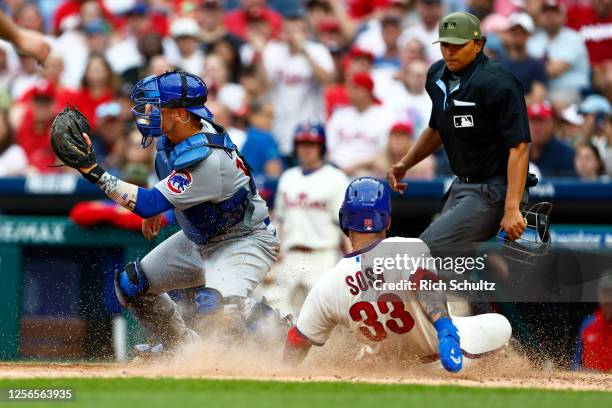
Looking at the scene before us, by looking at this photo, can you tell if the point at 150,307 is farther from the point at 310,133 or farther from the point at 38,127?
the point at 38,127

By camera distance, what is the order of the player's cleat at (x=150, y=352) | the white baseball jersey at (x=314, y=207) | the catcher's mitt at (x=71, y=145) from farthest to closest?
the white baseball jersey at (x=314, y=207), the player's cleat at (x=150, y=352), the catcher's mitt at (x=71, y=145)

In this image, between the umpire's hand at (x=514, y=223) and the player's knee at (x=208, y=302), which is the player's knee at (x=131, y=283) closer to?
the player's knee at (x=208, y=302)

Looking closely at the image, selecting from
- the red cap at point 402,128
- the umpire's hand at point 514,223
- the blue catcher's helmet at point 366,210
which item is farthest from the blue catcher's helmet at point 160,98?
the red cap at point 402,128

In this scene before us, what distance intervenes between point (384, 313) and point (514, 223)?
40.0 inches

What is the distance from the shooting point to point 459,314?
800cm

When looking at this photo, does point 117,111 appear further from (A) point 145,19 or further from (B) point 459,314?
(B) point 459,314

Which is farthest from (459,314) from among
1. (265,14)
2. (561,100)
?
(265,14)

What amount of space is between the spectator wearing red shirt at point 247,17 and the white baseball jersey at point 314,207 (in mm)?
3501

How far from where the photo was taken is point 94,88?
13398 millimetres

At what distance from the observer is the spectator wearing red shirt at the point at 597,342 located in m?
8.52

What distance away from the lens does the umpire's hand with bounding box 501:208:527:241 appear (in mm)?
7199

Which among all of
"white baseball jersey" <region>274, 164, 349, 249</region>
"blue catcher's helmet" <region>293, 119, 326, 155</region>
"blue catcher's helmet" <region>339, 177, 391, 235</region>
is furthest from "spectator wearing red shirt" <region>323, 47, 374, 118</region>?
"blue catcher's helmet" <region>339, 177, 391, 235</region>

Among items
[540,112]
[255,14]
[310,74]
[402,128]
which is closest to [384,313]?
[540,112]

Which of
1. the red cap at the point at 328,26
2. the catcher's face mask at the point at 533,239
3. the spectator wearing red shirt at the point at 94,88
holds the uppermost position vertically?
the red cap at the point at 328,26
